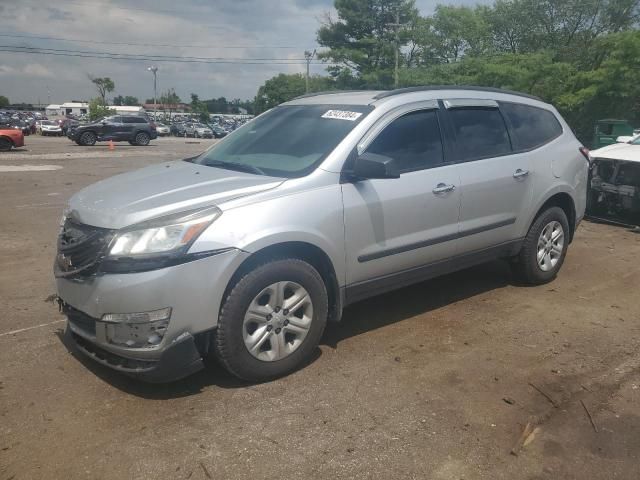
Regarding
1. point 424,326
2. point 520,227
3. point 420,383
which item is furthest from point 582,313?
point 420,383

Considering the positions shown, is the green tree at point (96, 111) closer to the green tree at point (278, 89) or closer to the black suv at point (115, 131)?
the green tree at point (278, 89)

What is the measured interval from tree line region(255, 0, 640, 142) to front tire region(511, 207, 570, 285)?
13.4 meters

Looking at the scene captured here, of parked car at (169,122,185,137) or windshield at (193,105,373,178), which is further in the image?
parked car at (169,122,185,137)

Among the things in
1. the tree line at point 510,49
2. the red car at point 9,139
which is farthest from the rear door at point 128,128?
the tree line at point 510,49

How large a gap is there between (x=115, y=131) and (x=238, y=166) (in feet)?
93.9

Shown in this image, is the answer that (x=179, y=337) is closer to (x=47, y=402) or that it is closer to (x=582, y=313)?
(x=47, y=402)

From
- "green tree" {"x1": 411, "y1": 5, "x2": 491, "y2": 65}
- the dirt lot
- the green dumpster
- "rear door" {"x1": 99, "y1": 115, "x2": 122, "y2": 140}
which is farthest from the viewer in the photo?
"green tree" {"x1": 411, "y1": 5, "x2": 491, "y2": 65}

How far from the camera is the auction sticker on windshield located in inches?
164

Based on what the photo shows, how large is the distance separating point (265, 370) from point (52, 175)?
1300 centimetres

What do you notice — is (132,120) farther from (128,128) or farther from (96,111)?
(96,111)

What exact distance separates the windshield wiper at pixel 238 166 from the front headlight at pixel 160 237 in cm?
85

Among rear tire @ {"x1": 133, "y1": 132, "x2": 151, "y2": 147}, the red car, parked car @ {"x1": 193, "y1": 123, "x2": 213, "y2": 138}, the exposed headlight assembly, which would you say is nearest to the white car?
the exposed headlight assembly

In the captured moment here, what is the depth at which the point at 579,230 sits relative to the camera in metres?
8.23

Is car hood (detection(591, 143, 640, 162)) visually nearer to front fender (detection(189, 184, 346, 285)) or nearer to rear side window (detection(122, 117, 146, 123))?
front fender (detection(189, 184, 346, 285))
